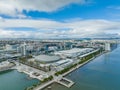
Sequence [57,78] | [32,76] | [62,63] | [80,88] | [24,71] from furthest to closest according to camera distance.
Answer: [62,63]
[24,71]
[32,76]
[57,78]
[80,88]

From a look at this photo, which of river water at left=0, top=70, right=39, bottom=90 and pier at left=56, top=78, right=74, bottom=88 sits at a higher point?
pier at left=56, top=78, right=74, bottom=88

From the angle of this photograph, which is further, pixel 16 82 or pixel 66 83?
pixel 16 82

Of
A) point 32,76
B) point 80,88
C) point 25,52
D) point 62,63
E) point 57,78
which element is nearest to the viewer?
point 80,88

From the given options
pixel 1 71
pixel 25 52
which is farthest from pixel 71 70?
pixel 25 52

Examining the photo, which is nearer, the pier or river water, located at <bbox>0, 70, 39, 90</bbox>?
the pier

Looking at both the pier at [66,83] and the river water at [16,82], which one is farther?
the river water at [16,82]

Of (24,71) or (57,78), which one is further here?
(24,71)

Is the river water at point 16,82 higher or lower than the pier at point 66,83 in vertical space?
lower

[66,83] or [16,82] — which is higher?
[66,83]

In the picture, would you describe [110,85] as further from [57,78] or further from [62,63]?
[62,63]
